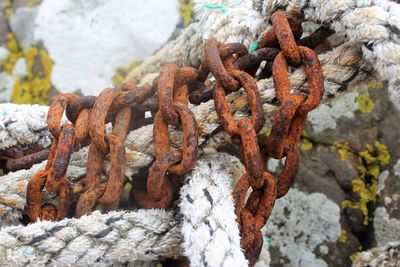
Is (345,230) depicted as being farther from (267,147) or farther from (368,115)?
(267,147)

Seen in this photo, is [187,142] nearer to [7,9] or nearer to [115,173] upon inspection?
[115,173]

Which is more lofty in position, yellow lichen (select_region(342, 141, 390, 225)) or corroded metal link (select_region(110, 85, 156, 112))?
corroded metal link (select_region(110, 85, 156, 112))

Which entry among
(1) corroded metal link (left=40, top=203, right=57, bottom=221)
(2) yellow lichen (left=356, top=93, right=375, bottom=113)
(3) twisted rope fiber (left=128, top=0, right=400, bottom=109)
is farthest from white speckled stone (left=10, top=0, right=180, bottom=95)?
(1) corroded metal link (left=40, top=203, right=57, bottom=221)

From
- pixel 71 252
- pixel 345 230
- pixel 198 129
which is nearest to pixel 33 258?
pixel 71 252

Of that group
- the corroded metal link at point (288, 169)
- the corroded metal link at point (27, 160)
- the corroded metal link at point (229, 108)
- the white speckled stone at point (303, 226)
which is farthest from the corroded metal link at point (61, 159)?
the white speckled stone at point (303, 226)

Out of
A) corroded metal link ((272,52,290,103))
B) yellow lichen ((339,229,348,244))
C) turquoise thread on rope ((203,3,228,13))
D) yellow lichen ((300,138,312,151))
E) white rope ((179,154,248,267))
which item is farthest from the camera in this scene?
yellow lichen ((300,138,312,151))

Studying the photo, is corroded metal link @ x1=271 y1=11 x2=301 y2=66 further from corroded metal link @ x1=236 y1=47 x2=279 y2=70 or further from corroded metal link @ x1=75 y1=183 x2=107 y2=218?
corroded metal link @ x1=75 y1=183 x2=107 y2=218
